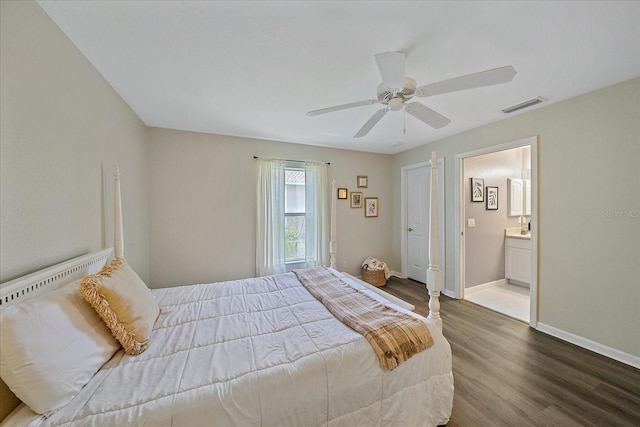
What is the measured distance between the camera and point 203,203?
3293 millimetres

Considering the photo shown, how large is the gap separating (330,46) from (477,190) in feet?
10.7

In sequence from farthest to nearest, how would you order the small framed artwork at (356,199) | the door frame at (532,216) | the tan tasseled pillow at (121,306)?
the small framed artwork at (356,199)
the door frame at (532,216)
the tan tasseled pillow at (121,306)

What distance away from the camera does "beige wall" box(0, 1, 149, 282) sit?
109cm

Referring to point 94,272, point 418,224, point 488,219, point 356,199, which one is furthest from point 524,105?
point 94,272

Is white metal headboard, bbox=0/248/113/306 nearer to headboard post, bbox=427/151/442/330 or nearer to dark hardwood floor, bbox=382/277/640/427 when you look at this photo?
headboard post, bbox=427/151/442/330

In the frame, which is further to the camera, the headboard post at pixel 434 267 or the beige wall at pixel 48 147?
the headboard post at pixel 434 267

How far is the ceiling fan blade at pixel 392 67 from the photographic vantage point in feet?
4.20

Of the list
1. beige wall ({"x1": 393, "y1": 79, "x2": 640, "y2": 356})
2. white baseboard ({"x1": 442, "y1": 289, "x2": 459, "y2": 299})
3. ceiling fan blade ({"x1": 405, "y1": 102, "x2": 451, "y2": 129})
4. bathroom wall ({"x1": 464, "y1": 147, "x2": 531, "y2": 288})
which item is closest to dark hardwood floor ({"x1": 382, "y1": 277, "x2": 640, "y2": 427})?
beige wall ({"x1": 393, "y1": 79, "x2": 640, "y2": 356})

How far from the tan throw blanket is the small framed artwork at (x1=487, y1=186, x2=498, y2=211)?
3.09 metres

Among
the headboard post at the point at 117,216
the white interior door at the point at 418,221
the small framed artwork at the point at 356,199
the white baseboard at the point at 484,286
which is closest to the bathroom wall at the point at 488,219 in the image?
the white baseboard at the point at 484,286

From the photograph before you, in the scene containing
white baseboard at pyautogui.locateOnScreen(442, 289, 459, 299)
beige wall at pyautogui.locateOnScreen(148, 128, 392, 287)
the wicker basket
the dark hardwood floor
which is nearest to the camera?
the dark hardwood floor

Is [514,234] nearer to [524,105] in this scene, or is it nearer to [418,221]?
[418,221]

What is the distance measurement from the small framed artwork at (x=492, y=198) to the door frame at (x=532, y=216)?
Answer: 702 millimetres

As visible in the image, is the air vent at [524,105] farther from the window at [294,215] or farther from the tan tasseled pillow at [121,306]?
the tan tasseled pillow at [121,306]
